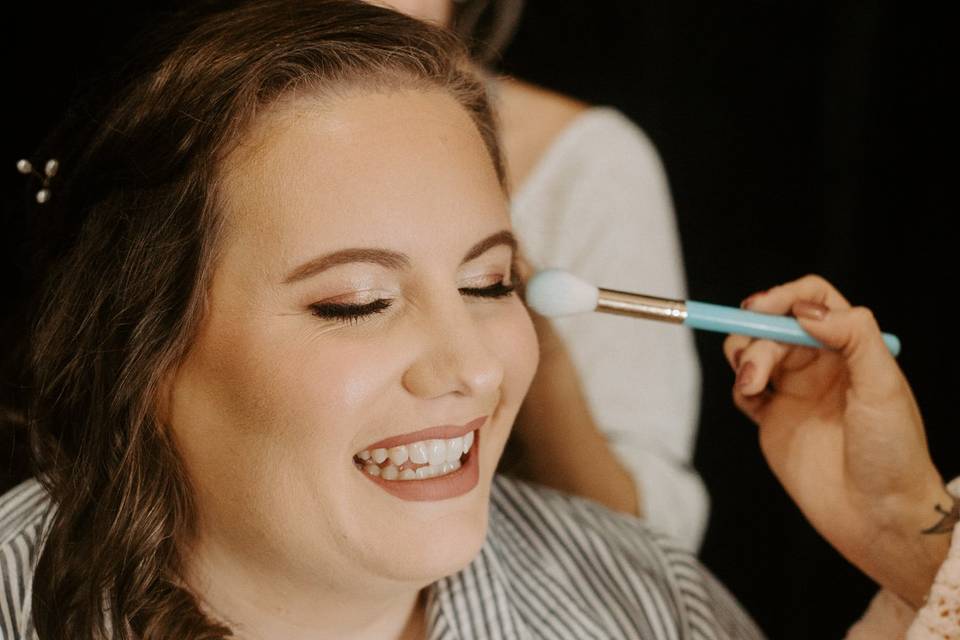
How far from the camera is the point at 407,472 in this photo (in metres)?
0.89

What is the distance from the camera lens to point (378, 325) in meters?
0.84

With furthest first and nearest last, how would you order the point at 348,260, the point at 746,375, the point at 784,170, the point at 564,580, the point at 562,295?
the point at 784,170 < the point at 564,580 < the point at 746,375 < the point at 562,295 < the point at 348,260

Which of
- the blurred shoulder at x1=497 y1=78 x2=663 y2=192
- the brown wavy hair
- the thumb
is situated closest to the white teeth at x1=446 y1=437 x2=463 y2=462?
the brown wavy hair

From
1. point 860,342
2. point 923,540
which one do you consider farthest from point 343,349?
point 923,540

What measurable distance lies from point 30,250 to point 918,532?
3.11 ft

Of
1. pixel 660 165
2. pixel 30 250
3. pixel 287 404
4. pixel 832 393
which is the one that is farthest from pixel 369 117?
pixel 660 165

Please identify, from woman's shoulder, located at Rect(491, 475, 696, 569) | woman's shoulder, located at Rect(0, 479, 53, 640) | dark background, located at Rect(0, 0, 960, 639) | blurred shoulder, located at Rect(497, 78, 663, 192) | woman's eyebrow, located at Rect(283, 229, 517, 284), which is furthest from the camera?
blurred shoulder, located at Rect(497, 78, 663, 192)

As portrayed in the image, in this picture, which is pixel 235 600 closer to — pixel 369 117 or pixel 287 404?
pixel 287 404

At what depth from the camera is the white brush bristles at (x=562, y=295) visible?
3.05 ft

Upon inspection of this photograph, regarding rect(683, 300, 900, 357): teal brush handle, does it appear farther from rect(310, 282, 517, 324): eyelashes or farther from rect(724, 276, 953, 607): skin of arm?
rect(310, 282, 517, 324): eyelashes

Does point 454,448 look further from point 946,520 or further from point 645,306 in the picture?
point 946,520

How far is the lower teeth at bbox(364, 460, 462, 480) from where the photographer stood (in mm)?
879

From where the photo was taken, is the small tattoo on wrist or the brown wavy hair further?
the small tattoo on wrist

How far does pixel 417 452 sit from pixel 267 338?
164 millimetres
